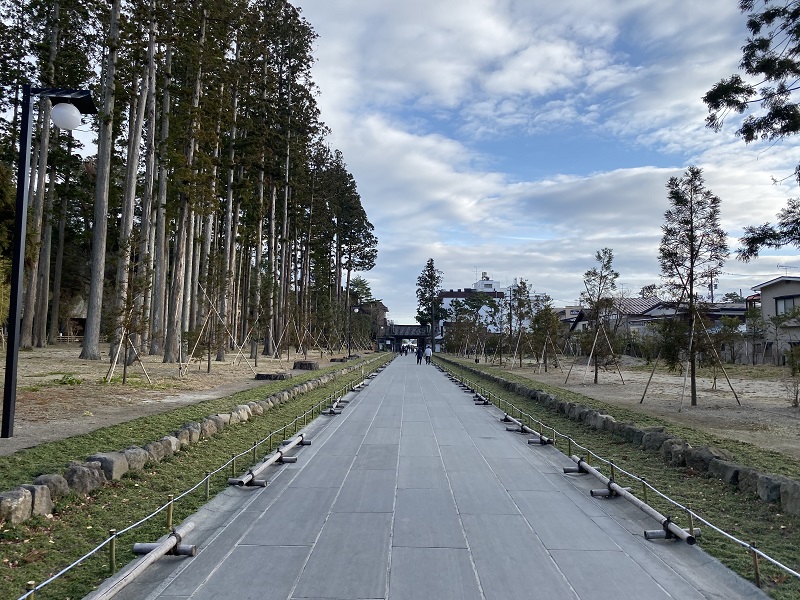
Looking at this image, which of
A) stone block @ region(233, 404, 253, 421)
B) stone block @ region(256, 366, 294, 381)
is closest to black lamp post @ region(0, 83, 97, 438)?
stone block @ region(233, 404, 253, 421)

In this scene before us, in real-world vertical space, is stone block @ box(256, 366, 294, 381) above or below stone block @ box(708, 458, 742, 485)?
below

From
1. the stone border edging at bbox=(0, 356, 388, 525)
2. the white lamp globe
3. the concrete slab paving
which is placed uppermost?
the white lamp globe

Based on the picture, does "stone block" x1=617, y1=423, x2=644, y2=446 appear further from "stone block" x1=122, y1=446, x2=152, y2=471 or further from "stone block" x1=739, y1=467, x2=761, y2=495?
"stone block" x1=122, y1=446, x2=152, y2=471

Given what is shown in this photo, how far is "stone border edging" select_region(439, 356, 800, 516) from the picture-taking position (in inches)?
205

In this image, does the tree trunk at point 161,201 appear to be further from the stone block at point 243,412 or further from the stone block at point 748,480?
the stone block at point 748,480

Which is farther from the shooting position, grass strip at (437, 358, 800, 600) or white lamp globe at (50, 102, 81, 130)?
white lamp globe at (50, 102, 81, 130)

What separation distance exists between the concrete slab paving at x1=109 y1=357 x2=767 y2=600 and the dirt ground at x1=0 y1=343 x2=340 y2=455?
3.50 m

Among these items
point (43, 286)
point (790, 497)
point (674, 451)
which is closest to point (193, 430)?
point (674, 451)

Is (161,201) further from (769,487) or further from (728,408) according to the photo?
(769,487)

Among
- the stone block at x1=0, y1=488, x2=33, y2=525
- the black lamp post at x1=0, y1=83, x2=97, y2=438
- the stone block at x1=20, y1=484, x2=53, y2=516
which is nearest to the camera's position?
the stone block at x1=0, y1=488, x2=33, y2=525

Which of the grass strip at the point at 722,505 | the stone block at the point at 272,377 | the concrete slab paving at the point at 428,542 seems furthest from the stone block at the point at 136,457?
the stone block at the point at 272,377

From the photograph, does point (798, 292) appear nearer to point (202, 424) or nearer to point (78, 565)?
point (202, 424)

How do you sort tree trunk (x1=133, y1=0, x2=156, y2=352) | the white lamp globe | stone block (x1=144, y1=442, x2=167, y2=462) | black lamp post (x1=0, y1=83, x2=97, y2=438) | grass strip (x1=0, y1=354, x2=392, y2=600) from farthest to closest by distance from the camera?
tree trunk (x1=133, y1=0, x2=156, y2=352), black lamp post (x1=0, y1=83, x2=97, y2=438), the white lamp globe, stone block (x1=144, y1=442, x2=167, y2=462), grass strip (x1=0, y1=354, x2=392, y2=600)

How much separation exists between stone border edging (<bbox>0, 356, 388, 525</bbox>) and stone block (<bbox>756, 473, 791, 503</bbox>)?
626cm
